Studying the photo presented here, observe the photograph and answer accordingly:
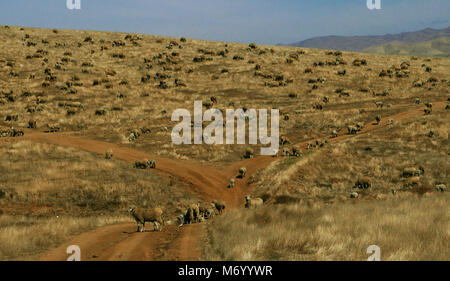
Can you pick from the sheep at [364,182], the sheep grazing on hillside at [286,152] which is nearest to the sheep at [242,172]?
the sheep grazing on hillside at [286,152]

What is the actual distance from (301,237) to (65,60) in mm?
60050

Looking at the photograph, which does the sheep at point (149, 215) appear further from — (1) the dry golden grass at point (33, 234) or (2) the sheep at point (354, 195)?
(2) the sheep at point (354, 195)

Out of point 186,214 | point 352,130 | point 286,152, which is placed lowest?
point 186,214

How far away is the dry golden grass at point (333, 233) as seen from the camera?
8672mm

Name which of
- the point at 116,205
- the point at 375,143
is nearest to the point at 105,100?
the point at 116,205

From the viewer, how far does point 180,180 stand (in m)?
23.9

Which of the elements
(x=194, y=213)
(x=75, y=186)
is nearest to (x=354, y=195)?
(x=194, y=213)

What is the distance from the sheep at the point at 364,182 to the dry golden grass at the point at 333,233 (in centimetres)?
666

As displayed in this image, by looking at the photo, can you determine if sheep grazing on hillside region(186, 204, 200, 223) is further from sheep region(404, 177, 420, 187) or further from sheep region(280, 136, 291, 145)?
sheep region(280, 136, 291, 145)

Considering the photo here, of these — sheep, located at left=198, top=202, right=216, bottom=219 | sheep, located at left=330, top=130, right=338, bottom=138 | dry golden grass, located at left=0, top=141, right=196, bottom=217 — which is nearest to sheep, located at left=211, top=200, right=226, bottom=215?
sheep, located at left=198, top=202, right=216, bottom=219

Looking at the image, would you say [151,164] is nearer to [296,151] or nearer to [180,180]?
[180,180]

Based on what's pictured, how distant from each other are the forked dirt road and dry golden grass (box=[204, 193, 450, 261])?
1.15m

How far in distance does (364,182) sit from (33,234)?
727 inches
